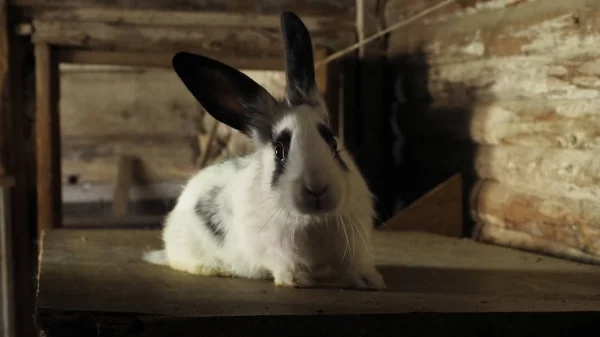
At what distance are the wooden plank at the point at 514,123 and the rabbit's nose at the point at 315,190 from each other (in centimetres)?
95

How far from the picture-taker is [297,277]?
194 cm

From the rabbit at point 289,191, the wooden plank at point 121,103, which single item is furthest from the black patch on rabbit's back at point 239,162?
the wooden plank at point 121,103

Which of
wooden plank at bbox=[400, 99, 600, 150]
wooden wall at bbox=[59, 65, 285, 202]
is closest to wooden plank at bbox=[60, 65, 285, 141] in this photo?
wooden wall at bbox=[59, 65, 285, 202]

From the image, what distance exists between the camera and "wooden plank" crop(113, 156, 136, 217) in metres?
4.59

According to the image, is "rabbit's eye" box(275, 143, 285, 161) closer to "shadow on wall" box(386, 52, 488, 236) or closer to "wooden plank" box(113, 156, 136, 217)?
"shadow on wall" box(386, 52, 488, 236)

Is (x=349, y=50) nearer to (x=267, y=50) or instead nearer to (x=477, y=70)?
(x=267, y=50)

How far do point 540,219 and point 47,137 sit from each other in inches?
81.2

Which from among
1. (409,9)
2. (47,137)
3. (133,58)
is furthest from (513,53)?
(47,137)

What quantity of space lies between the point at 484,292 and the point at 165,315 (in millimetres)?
808

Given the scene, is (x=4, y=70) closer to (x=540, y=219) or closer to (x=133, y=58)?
(x=133, y=58)

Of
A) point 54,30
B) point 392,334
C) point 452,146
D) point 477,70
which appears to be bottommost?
point 392,334

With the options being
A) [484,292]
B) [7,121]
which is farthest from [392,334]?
[7,121]

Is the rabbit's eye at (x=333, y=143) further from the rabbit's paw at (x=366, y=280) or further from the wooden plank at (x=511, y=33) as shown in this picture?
the wooden plank at (x=511, y=33)

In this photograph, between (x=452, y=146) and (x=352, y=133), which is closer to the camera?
(x=452, y=146)
